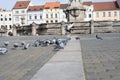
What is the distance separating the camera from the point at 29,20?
112750 millimetres

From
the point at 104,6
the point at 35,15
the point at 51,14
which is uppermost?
the point at 104,6

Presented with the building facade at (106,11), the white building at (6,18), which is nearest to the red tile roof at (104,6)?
the building facade at (106,11)

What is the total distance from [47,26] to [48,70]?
3515cm

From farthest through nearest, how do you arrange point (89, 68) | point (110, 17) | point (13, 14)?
1. point (13, 14)
2. point (110, 17)
3. point (89, 68)

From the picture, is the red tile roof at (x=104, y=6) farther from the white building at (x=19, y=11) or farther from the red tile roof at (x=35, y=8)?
the white building at (x=19, y=11)

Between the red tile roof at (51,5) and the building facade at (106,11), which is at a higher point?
the red tile roof at (51,5)

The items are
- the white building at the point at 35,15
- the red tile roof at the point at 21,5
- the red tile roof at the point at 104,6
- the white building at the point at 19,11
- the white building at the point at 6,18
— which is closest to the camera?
the red tile roof at the point at 104,6

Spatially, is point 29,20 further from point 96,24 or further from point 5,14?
point 96,24

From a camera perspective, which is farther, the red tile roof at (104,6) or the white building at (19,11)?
the white building at (19,11)

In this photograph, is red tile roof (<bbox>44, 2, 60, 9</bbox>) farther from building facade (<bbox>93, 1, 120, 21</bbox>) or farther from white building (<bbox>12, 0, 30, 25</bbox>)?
building facade (<bbox>93, 1, 120, 21</bbox>)

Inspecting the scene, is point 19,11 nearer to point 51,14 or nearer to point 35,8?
point 35,8

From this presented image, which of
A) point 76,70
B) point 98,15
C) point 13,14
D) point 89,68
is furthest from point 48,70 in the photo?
point 13,14

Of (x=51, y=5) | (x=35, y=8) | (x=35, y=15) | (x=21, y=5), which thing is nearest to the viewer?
(x=35, y=15)

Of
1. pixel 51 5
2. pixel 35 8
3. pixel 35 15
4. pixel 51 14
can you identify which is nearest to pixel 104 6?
pixel 51 14
